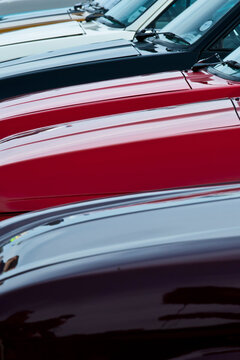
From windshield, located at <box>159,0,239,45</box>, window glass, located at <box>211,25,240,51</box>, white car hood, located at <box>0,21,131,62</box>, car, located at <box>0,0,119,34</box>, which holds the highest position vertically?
windshield, located at <box>159,0,239,45</box>

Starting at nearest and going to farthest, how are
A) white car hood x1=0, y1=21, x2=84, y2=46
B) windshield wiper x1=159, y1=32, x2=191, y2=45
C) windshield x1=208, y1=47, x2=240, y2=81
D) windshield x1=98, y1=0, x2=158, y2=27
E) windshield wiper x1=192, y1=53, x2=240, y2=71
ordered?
windshield x1=208, y1=47, x2=240, y2=81, windshield wiper x1=192, y1=53, x2=240, y2=71, windshield wiper x1=159, y1=32, x2=191, y2=45, windshield x1=98, y1=0, x2=158, y2=27, white car hood x1=0, y1=21, x2=84, y2=46

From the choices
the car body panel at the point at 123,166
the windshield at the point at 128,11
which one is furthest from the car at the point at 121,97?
the windshield at the point at 128,11

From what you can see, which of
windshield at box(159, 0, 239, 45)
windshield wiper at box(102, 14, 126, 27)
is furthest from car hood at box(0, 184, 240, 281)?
windshield wiper at box(102, 14, 126, 27)

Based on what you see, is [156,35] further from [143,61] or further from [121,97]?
[121,97]

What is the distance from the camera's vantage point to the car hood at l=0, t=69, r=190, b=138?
4.21 meters

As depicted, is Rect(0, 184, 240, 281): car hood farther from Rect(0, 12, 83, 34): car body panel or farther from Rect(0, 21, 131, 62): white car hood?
Rect(0, 12, 83, 34): car body panel

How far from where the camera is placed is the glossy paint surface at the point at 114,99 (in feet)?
13.8

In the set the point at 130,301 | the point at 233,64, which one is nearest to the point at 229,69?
the point at 233,64

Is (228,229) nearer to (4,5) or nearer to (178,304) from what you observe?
(178,304)

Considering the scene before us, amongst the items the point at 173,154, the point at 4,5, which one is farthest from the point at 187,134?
the point at 4,5

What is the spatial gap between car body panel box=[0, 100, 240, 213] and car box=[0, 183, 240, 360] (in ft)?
3.79

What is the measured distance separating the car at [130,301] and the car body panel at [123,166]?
1.16m

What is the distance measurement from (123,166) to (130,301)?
1460 mm

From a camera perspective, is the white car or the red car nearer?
the red car
